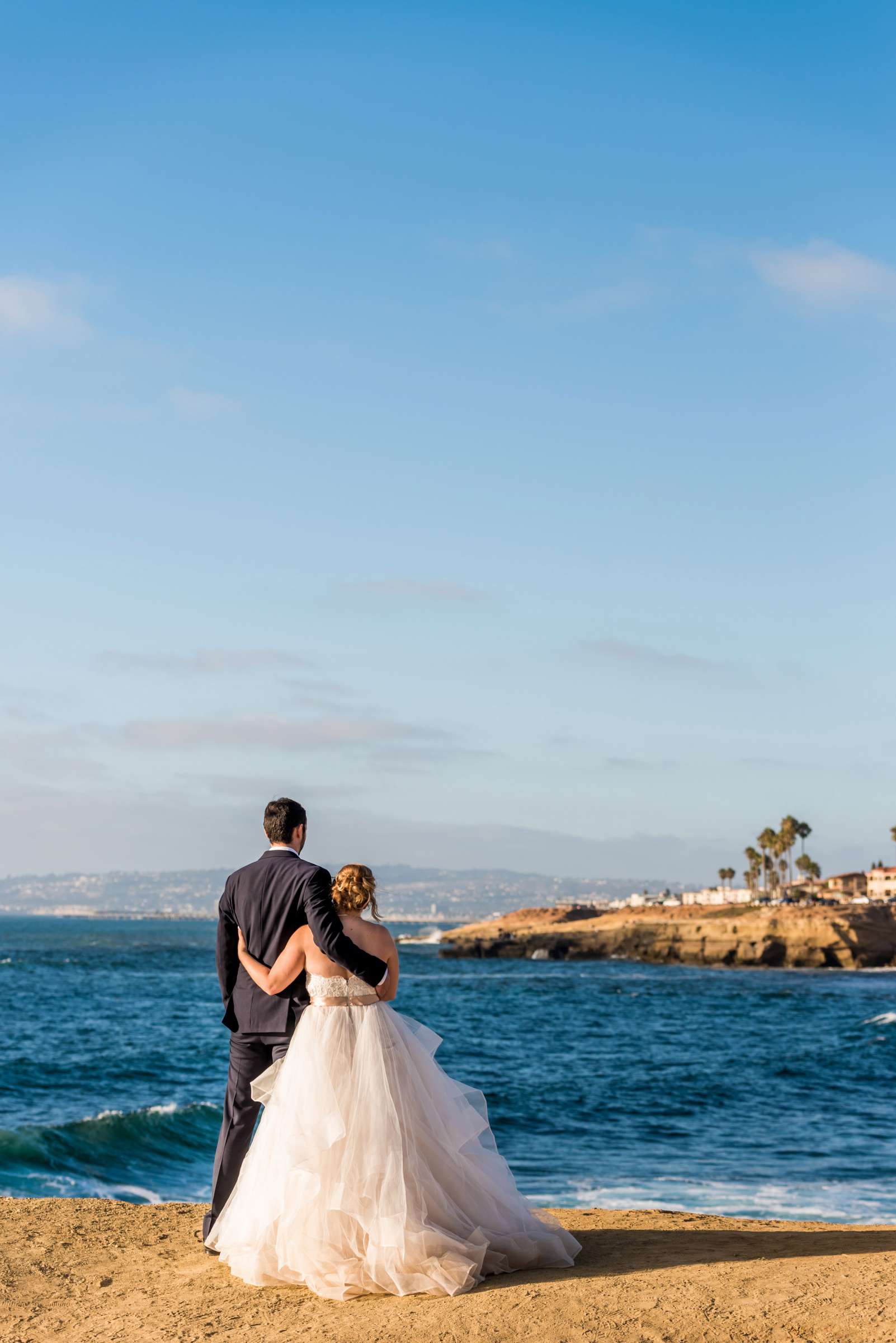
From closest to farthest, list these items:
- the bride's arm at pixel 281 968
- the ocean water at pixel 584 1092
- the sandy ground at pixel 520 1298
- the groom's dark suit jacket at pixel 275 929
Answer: the sandy ground at pixel 520 1298, the groom's dark suit jacket at pixel 275 929, the bride's arm at pixel 281 968, the ocean water at pixel 584 1092

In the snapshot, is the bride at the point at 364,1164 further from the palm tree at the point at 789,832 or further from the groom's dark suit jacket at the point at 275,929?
the palm tree at the point at 789,832

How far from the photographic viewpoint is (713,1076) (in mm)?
28031

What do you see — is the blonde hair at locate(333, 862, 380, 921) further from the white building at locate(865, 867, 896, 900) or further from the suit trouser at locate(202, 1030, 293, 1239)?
the white building at locate(865, 867, 896, 900)

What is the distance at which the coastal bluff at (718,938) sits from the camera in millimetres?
84562

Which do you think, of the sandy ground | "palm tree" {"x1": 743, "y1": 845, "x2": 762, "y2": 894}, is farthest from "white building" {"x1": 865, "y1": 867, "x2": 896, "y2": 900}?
the sandy ground

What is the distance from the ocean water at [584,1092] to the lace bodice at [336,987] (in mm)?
8716

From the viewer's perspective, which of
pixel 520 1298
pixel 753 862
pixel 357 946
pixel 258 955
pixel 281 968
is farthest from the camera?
pixel 753 862

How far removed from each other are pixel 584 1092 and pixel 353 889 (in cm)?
2003

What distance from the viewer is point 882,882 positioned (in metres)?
146

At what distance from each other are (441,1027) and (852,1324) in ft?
118

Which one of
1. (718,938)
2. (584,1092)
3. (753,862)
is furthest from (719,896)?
(584,1092)

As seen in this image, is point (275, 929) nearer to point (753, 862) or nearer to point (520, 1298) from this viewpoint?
point (520, 1298)

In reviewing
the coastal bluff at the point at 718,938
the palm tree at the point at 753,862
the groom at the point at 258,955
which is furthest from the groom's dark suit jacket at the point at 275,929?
the palm tree at the point at 753,862

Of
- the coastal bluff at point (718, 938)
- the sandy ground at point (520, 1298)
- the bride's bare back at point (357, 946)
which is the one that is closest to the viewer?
the sandy ground at point (520, 1298)
